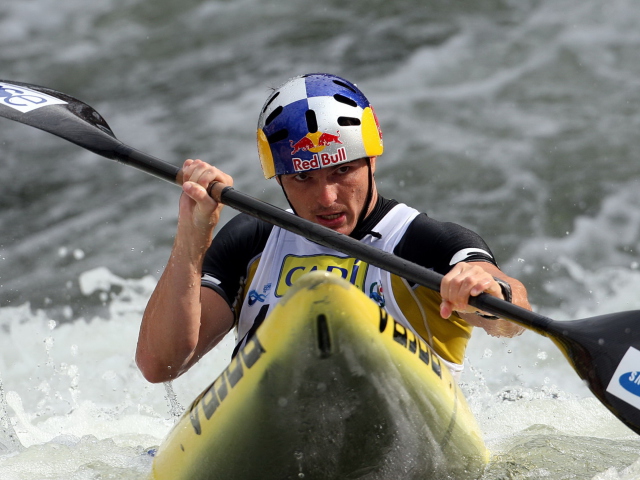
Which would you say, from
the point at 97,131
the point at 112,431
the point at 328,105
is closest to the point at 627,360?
the point at 328,105

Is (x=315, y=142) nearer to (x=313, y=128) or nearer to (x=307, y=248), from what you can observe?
(x=313, y=128)

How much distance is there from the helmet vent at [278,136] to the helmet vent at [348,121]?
0.18m

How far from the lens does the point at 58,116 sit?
3463 mm

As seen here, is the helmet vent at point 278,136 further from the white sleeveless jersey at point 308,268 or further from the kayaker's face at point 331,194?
the white sleeveless jersey at point 308,268

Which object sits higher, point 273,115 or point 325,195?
point 273,115

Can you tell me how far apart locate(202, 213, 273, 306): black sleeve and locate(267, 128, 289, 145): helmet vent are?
0.32 metres

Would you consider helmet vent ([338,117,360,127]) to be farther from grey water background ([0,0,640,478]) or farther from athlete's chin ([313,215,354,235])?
grey water background ([0,0,640,478])

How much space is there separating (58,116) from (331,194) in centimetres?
126

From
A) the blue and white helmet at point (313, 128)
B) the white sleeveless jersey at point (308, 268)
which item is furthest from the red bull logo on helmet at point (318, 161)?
the white sleeveless jersey at point (308, 268)

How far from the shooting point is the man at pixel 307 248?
277 cm

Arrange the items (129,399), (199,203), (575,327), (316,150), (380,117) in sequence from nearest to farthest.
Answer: (575,327) < (199,203) < (316,150) < (129,399) < (380,117)

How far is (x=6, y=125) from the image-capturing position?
825cm

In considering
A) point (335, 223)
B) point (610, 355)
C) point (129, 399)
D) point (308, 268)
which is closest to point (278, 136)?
point (335, 223)

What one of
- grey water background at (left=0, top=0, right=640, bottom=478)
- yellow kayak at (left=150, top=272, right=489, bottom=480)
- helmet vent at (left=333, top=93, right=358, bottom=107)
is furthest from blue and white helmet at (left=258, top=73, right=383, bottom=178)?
grey water background at (left=0, top=0, right=640, bottom=478)
